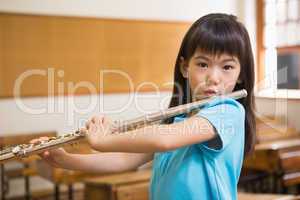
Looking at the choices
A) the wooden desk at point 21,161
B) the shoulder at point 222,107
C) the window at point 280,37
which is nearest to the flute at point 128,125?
the shoulder at point 222,107

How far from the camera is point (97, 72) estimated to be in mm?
3818

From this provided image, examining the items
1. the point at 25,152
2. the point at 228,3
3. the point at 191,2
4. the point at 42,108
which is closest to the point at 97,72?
the point at 42,108

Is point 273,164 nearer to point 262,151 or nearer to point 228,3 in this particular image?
point 262,151

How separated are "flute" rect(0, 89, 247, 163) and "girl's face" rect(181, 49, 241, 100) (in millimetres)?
21

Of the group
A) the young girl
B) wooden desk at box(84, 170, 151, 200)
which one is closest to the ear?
the young girl

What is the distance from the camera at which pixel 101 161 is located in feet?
3.45

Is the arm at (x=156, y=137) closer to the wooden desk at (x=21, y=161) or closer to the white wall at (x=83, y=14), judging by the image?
the white wall at (x=83, y=14)

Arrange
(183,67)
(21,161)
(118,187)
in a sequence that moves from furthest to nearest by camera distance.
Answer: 1. (21,161)
2. (118,187)
3. (183,67)

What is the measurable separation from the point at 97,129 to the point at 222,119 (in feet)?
0.82

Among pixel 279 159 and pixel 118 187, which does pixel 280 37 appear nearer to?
pixel 279 159

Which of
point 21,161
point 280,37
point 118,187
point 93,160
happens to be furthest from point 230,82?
point 280,37

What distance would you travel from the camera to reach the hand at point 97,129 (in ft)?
2.63

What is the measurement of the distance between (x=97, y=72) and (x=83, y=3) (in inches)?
24.9

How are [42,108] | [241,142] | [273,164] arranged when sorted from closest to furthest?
[241,142], [273,164], [42,108]
